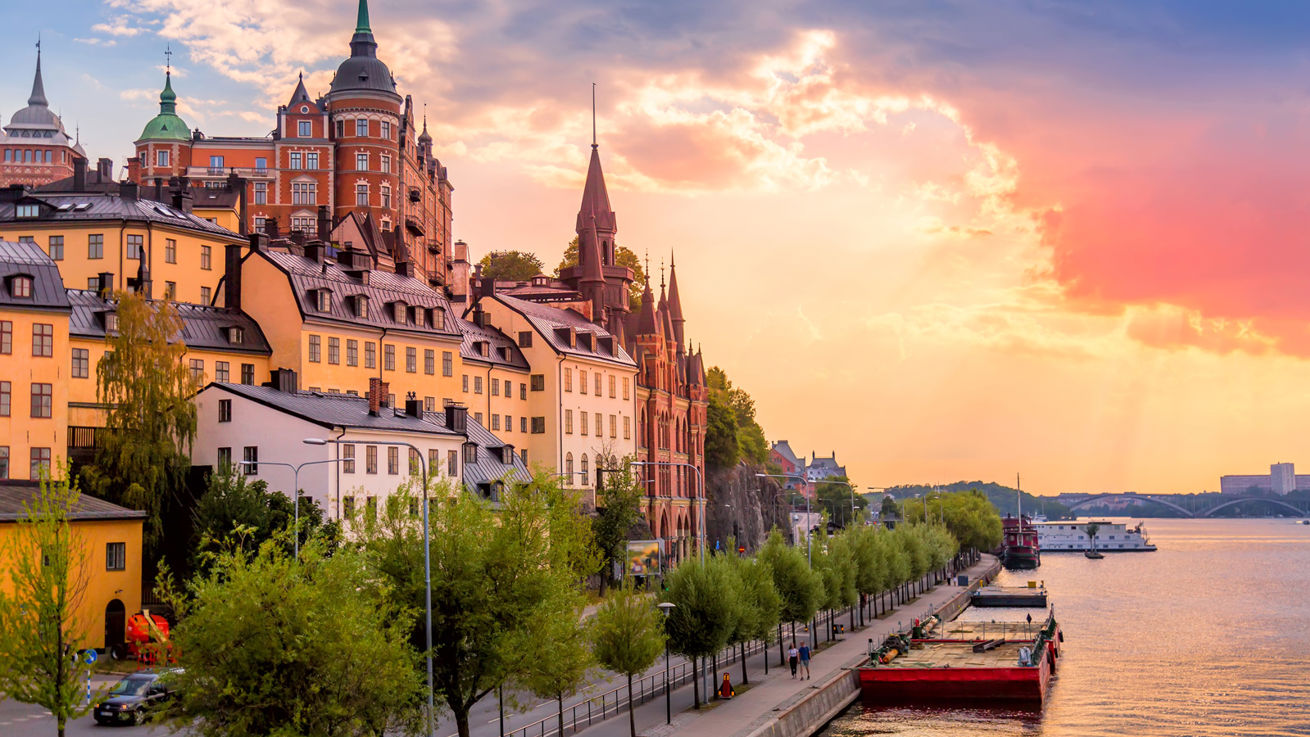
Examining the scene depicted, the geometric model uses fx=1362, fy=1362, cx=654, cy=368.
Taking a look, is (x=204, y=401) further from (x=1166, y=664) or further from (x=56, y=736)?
(x=1166, y=664)

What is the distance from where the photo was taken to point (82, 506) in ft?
191

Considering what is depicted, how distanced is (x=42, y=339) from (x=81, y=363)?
633 centimetres

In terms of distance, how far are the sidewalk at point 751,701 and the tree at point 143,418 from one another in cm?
2654

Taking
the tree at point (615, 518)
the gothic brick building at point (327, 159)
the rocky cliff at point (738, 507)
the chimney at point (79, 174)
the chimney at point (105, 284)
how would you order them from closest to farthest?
the chimney at point (105, 284) < the chimney at point (79, 174) < the tree at point (615, 518) < the gothic brick building at point (327, 159) < the rocky cliff at point (738, 507)

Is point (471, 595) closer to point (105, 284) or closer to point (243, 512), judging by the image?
point (243, 512)

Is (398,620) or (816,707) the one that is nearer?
(398,620)

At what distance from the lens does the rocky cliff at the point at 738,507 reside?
15200 cm

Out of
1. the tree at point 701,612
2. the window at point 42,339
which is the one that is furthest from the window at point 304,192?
the tree at point 701,612

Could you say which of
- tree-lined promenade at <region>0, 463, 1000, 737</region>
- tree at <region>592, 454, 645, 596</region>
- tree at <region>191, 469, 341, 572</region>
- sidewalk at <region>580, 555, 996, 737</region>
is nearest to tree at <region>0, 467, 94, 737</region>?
tree-lined promenade at <region>0, 463, 1000, 737</region>

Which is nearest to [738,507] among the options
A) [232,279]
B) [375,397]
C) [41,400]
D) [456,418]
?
[456,418]

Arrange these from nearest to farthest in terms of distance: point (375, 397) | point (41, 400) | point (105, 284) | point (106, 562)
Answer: point (106, 562)
point (41, 400)
point (375, 397)
point (105, 284)

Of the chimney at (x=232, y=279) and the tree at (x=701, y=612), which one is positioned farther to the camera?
the chimney at (x=232, y=279)

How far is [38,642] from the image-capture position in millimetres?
30984

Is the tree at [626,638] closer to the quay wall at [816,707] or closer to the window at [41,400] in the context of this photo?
the quay wall at [816,707]
